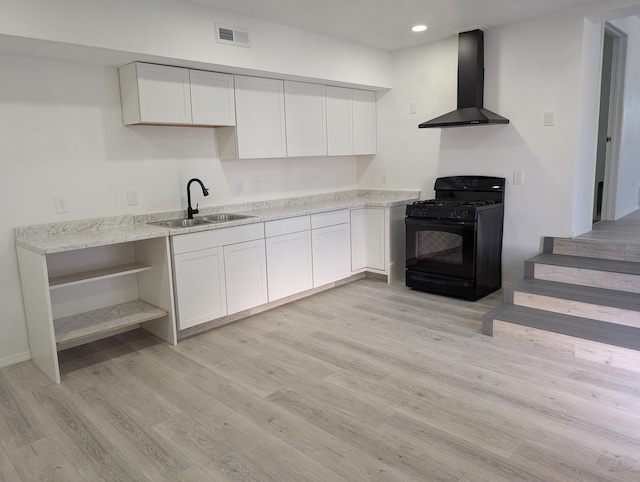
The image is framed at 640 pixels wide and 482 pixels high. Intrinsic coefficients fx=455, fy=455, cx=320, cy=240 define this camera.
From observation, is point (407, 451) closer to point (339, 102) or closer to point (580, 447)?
point (580, 447)

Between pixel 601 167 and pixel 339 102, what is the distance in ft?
10.2

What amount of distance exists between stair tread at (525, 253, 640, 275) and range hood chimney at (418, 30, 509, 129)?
1.31m

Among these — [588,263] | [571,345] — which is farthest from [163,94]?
[588,263]

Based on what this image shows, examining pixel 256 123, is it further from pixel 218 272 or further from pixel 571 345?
pixel 571 345

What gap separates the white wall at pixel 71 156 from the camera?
10.1 ft

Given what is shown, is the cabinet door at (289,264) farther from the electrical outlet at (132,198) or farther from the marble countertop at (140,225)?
the electrical outlet at (132,198)

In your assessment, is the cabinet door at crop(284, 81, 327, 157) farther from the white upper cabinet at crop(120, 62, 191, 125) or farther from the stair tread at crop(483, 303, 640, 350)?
the stair tread at crop(483, 303, 640, 350)

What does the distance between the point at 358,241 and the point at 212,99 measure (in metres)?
2.12

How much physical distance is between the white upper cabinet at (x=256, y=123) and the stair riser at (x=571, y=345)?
248 centimetres

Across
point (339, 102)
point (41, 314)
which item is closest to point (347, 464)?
point (41, 314)

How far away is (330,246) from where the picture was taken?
182 inches

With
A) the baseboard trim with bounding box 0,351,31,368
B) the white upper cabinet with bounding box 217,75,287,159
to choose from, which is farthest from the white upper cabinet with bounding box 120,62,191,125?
the baseboard trim with bounding box 0,351,31,368

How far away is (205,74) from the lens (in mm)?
3680

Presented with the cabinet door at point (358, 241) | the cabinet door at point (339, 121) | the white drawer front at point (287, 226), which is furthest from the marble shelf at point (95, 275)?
the cabinet door at point (339, 121)
